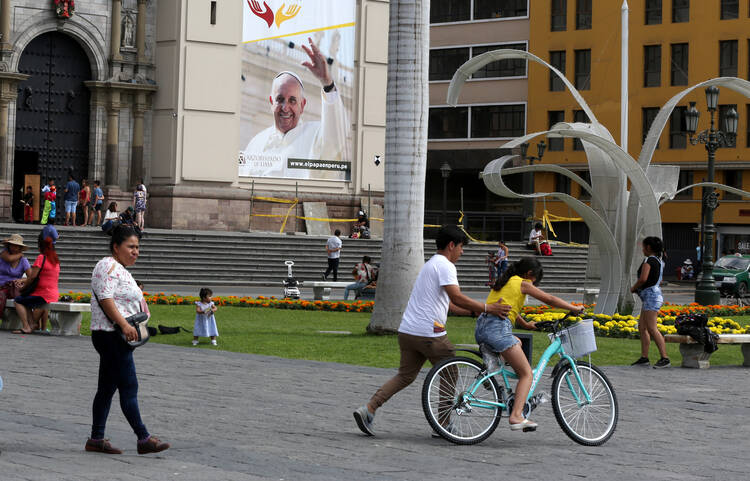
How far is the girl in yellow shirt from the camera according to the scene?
30.4 ft

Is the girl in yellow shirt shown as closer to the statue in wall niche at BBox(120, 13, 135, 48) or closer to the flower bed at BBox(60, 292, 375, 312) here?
the flower bed at BBox(60, 292, 375, 312)

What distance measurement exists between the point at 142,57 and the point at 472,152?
2469 cm

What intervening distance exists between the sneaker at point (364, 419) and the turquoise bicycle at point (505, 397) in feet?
1.40

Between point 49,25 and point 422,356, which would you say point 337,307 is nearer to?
point 422,356

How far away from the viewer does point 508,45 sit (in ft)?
213

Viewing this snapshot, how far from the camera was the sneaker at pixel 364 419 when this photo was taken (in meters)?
9.28

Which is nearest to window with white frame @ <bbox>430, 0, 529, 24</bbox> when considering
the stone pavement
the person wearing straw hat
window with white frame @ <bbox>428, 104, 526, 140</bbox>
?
window with white frame @ <bbox>428, 104, 526, 140</bbox>

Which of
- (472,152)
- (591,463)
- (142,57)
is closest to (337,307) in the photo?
(591,463)

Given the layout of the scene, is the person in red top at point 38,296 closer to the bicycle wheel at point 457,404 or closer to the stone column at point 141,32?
the bicycle wheel at point 457,404

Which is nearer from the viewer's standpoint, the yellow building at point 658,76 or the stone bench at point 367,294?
the stone bench at point 367,294

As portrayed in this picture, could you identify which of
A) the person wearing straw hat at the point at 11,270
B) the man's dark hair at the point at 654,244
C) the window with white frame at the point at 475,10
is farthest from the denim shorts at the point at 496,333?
the window with white frame at the point at 475,10

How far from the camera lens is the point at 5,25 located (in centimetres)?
4100

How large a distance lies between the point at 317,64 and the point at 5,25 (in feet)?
34.4

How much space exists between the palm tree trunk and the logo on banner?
85.8 feet
